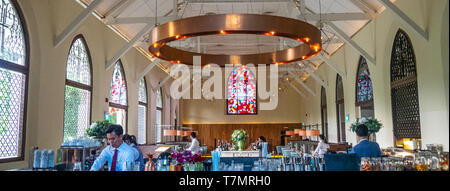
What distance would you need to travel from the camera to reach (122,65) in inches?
452

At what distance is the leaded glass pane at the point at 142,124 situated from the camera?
13.4 meters

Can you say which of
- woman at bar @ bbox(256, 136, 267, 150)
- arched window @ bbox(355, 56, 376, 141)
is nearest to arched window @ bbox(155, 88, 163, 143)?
woman at bar @ bbox(256, 136, 267, 150)

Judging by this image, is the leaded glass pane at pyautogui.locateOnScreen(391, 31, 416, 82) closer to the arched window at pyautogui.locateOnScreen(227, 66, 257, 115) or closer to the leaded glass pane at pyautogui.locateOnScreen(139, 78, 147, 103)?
the leaded glass pane at pyautogui.locateOnScreen(139, 78, 147, 103)

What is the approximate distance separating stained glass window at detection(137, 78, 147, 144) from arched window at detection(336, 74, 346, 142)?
7.43 metres

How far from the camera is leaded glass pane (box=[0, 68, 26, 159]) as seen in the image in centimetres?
611

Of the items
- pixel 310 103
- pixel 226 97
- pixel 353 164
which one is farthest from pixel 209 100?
pixel 353 164

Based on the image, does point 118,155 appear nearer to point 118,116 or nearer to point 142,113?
point 118,116

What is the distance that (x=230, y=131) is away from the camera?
20391 millimetres

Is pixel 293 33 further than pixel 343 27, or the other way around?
pixel 343 27

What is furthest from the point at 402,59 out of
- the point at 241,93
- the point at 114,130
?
the point at 241,93

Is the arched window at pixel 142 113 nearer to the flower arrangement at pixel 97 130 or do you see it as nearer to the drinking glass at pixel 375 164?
the flower arrangement at pixel 97 130

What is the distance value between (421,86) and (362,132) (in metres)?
3.97

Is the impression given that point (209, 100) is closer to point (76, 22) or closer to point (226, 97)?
point (226, 97)

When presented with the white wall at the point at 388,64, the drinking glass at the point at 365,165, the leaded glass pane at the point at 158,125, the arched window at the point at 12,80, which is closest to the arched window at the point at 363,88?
the white wall at the point at 388,64
